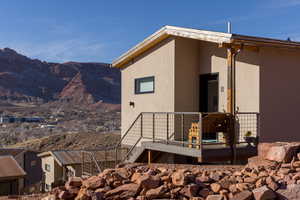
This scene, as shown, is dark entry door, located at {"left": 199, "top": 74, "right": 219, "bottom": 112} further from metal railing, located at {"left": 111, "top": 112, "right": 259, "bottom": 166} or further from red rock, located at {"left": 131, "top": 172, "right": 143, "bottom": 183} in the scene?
red rock, located at {"left": 131, "top": 172, "right": 143, "bottom": 183}

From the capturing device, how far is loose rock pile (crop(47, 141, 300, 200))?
5262 mm

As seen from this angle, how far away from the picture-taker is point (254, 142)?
9211mm

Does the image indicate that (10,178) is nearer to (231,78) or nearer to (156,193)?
(231,78)

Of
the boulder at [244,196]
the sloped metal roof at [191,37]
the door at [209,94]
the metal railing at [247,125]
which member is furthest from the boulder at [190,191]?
the door at [209,94]

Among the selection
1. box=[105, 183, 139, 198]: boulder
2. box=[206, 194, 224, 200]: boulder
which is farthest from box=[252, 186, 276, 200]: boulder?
box=[105, 183, 139, 198]: boulder

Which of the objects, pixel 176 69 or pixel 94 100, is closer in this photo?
pixel 176 69

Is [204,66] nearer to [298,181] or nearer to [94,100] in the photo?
[298,181]

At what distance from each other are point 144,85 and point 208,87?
8.41 feet

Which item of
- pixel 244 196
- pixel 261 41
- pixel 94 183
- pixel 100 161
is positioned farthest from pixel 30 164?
pixel 244 196

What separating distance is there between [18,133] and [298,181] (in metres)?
48.3

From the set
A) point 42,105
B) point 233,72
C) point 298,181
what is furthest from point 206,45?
point 42,105

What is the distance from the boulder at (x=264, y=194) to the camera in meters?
5.03

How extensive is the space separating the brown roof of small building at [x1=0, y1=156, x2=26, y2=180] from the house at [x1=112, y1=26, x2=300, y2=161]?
8.48 m

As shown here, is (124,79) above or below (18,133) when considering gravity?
above
